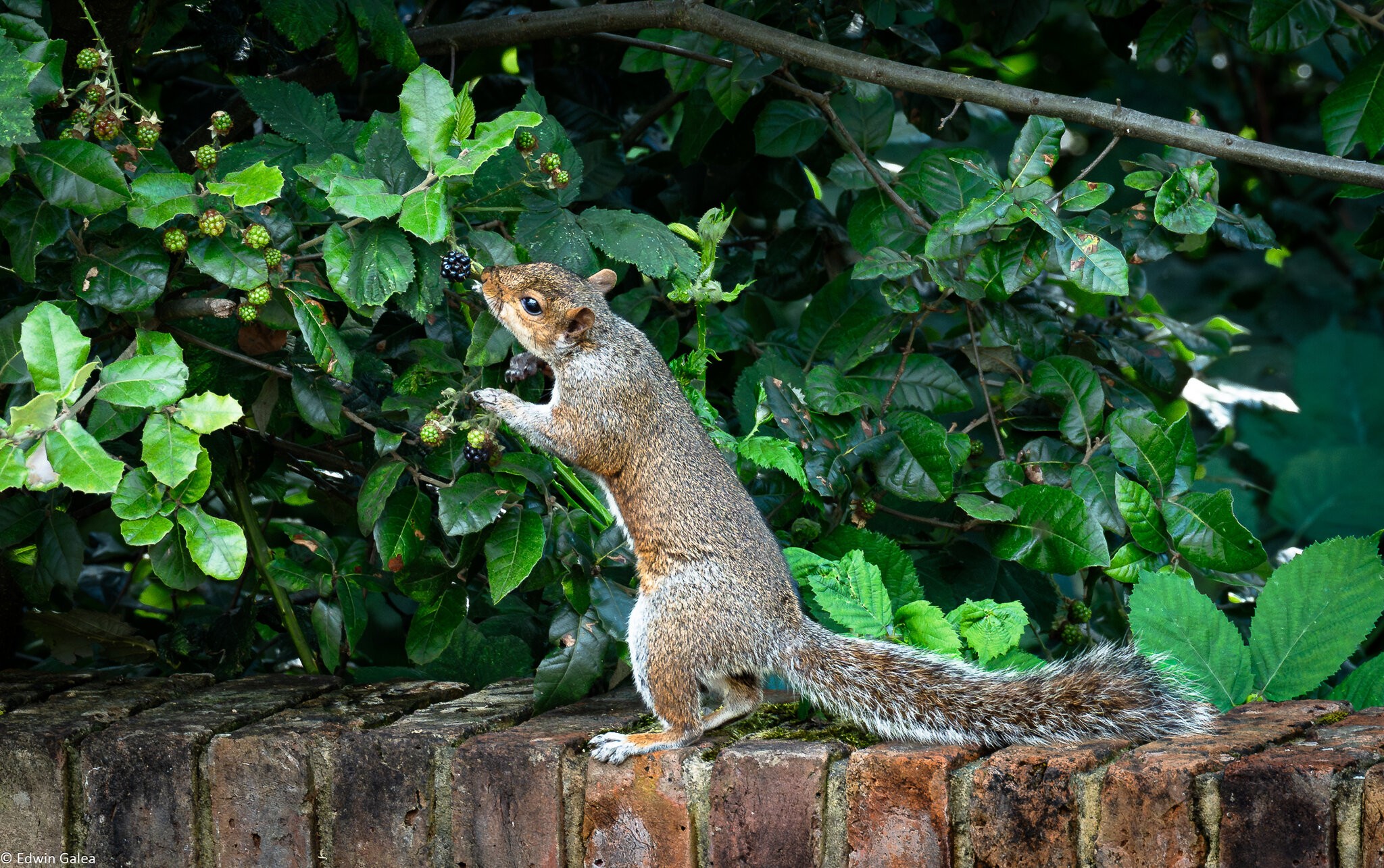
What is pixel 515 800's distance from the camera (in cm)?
166

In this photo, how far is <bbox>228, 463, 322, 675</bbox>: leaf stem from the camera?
219 centimetres

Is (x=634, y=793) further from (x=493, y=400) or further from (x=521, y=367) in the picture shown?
(x=521, y=367)

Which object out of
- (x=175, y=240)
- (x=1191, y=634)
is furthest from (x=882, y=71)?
(x=175, y=240)

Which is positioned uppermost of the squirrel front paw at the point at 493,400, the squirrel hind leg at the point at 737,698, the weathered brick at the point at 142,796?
the squirrel front paw at the point at 493,400

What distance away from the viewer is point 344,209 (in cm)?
161

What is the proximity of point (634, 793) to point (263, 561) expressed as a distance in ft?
3.09

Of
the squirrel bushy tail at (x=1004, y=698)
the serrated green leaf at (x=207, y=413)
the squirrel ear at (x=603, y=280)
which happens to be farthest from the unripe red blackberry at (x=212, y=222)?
the squirrel bushy tail at (x=1004, y=698)

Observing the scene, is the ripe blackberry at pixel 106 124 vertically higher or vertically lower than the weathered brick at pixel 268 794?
higher

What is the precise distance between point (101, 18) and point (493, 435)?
1.05 metres

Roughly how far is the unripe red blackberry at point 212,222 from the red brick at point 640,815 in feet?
3.03

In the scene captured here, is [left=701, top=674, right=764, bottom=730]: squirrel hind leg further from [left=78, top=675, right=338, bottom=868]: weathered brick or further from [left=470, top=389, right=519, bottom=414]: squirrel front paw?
[left=78, top=675, right=338, bottom=868]: weathered brick

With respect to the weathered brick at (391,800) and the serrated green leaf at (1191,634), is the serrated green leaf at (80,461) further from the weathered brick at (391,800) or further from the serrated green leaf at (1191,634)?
the serrated green leaf at (1191,634)

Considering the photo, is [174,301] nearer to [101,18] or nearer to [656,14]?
[101,18]

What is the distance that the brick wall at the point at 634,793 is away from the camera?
138 centimetres
